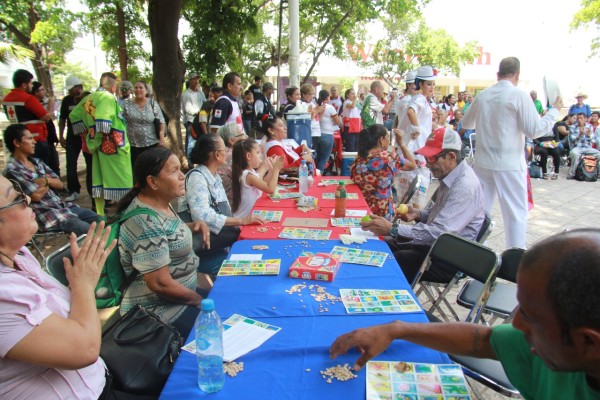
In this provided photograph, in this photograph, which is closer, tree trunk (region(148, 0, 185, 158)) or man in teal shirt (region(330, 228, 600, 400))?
man in teal shirt (region(330, 228, 600, 400))

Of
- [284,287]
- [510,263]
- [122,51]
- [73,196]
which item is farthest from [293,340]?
[122,51]

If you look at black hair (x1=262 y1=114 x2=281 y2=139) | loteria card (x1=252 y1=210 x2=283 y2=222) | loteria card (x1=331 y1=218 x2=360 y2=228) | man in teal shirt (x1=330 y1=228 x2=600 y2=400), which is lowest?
loteria card (x1=252 y1=210 x2=283 y2=222)

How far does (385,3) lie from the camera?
1195 cm

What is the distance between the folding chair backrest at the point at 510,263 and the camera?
2.26 metres

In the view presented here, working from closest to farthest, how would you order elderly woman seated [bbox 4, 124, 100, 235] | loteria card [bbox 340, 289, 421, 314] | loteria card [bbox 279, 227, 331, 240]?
loteria card [bbox 340, 289, 421, 314]
loteria card [bbox 279, 227, 331, 240]
elderly woman seated [bbox 4, 124, 100, 235]

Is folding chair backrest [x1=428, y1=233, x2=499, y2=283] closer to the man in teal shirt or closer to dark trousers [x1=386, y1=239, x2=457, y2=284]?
dark trousers [x1=386, y1=239, x2=457, y2=284]

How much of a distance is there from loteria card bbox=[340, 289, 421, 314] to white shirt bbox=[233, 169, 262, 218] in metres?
2.05

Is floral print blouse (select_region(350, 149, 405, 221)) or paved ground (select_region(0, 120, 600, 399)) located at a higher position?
floral print blouse (select_region(350, 149, 405, 221))

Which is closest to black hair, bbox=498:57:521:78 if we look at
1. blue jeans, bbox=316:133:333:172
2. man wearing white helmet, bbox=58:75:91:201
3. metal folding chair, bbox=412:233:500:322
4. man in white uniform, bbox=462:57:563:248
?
man in white uniform, bbox=462:57:563:248

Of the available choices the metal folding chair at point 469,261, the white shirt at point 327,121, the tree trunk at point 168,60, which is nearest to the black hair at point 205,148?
the metal folding chair at point 469,261

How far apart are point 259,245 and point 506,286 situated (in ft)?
5.56

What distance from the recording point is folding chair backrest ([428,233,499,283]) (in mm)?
2197

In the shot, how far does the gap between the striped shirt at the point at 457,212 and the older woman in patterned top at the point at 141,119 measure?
4.05 m

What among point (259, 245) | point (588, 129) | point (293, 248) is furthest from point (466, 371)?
point (588, 129)
